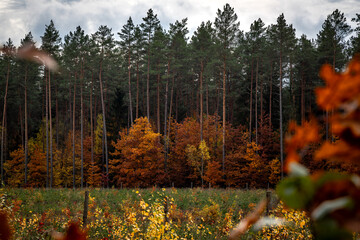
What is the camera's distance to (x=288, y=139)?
18.6 inches

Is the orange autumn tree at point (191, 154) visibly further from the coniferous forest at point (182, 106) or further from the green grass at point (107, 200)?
the green grass at point (107, 200)

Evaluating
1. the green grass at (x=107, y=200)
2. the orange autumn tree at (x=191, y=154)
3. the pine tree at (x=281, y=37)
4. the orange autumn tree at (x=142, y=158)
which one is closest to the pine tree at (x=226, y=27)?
the pine tree at (x=281, y=37)

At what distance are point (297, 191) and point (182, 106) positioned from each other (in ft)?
124

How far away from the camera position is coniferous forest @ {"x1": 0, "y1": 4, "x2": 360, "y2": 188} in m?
25.3

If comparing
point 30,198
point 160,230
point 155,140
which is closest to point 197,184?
point 155,140

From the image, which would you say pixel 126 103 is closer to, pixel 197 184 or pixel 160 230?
pixel 197 184

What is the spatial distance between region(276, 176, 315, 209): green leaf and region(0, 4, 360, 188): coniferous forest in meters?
22.8

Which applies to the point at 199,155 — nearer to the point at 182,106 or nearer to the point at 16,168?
the point at 182,106

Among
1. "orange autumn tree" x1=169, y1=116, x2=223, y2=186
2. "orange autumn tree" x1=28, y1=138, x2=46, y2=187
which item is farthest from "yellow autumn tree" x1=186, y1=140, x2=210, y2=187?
"orange autumn tree" x1=28, y1=138, x2=46, y2=187

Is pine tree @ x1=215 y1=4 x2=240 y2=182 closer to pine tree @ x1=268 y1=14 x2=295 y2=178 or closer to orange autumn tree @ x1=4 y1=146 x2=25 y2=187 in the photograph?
pine tree @ x1=268 y1=14 x2=295 y2=178

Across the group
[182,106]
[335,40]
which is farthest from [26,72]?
[335,40]

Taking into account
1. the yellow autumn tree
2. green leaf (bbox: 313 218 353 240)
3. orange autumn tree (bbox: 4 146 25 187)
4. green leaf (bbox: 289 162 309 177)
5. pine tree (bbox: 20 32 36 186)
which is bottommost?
orange autumn tree (bbox: 4 146 25 187)

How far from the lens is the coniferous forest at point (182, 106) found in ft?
83.1

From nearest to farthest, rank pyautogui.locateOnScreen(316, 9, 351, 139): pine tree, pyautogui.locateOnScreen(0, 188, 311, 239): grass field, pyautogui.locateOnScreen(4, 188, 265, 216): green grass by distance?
pyautogui.locateOnScreen(0, 188, 311, 239): grass field, pyautogui.locateOnScreen(4, 188, 265, 216): green grass, pyautogui.locateOnScreen(316, 9, 351, 139): pine tree
